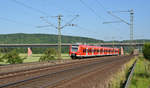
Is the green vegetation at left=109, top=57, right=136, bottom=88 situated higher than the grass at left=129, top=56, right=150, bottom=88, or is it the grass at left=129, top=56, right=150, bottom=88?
the green vegetation at left=109, top=57, right=136, bottom=88

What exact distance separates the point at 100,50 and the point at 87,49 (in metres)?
12.9

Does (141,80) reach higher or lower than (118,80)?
lower

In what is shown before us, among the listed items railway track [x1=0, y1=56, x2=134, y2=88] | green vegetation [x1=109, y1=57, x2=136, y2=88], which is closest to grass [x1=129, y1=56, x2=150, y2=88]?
green vegetation [x1=109, y1=57, x2=136, y2=88]

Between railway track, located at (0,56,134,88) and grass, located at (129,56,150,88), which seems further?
grass, located at (129,56,150,88)

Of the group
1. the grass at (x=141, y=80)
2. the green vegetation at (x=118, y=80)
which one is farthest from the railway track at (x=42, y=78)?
the grass at (x=141, y=80)

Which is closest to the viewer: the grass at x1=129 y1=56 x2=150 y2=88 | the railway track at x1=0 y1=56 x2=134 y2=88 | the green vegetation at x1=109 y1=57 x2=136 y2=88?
the railway track at x1=0 y1=56 x2=134 y2=88

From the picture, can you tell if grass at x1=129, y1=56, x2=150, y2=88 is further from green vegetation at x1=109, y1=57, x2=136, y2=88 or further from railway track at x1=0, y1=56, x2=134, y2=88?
railway track at x1=0, y1=56, x2=134, y2=88

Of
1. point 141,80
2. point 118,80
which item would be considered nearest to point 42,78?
point 118,80

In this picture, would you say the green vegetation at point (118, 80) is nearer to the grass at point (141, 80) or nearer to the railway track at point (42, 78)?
the grass at point (141, 80)

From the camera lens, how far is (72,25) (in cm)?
3509

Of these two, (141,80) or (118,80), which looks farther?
(141,80)

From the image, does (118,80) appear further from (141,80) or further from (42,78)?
(42,78)

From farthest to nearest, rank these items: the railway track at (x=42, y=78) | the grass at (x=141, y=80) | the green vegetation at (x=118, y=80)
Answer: the grass at (x=141, y=80)
the green vegetation at (x=118, y=80)
the railway track at (x=42, y=78)

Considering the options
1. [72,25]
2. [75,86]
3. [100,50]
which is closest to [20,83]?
[75,86]
